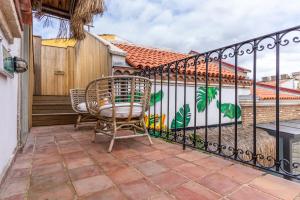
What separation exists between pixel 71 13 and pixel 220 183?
3088mm

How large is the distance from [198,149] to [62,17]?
3.08 meters

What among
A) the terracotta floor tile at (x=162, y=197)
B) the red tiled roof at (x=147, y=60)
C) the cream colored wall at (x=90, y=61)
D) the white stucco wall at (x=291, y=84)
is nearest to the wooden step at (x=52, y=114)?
the cream colored wall at (x=90, y=61)

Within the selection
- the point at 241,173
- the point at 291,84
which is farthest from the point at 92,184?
the point at 291,84

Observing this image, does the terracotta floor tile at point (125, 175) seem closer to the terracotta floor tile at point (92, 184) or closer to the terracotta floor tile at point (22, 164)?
the terracotta floor tile at point (92, 184)

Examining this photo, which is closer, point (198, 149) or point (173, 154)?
point (173, 154)

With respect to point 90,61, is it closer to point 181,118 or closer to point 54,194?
point 181,118

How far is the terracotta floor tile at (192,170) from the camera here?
4.35ft

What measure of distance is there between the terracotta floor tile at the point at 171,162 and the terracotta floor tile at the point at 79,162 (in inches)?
23.9

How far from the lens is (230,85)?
20.5 ft

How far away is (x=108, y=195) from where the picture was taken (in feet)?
3.45

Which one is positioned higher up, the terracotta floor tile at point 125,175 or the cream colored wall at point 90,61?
the cream colored wall at point 90,61

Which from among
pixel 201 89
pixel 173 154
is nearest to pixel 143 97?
pixel 173 154

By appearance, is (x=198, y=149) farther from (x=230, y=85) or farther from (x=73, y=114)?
(x=230, y=85)

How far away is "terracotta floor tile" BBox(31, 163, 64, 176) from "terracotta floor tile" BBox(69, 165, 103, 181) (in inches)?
4.8
